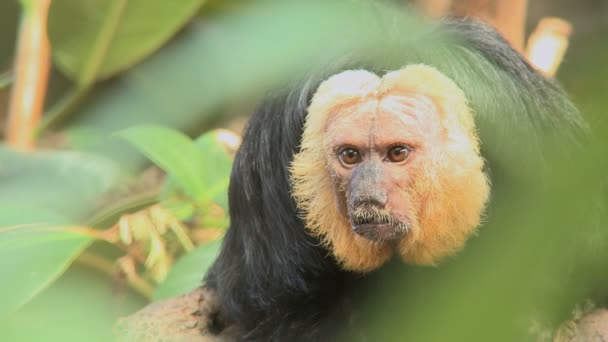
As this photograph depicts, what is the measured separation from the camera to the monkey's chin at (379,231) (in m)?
1.82

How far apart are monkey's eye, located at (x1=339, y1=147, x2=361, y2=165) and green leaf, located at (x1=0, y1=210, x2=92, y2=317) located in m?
0.67

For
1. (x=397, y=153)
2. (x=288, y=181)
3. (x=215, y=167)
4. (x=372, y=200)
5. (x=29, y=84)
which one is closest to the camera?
(x=372, y=200)

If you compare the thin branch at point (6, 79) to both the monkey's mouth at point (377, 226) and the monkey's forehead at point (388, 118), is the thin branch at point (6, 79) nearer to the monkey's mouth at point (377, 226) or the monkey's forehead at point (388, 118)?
the monkey's forehead at point (388, 118)

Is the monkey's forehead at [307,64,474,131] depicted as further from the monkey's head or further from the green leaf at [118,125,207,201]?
the green leaf at [118,125,207,201]

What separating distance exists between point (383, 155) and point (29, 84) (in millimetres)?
2874

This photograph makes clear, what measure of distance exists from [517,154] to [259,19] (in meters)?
1.46

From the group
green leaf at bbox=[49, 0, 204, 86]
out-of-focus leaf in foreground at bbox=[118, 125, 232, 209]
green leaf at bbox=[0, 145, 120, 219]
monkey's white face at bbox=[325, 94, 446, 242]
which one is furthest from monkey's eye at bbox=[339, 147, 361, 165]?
green leaf at bbox=[49, 0, 204, 86]

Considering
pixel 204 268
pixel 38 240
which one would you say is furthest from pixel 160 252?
pixel 38 240

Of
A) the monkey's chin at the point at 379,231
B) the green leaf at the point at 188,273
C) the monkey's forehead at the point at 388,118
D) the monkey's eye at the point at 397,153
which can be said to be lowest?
the green leaf at the point at 188,273

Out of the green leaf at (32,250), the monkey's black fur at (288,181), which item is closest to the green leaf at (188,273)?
the monkey's black fur at (288,181)

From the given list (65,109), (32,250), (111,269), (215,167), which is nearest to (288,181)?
(32,250)

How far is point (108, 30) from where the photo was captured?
12.2 feet

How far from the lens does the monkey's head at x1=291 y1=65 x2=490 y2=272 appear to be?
1.84 meters

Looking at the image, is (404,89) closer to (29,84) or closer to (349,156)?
(349,156)
